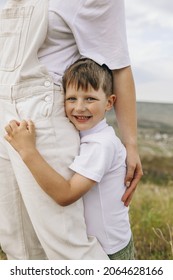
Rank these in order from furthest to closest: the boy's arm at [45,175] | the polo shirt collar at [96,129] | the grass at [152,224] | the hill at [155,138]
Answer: the hill at [155,138] < the grass at [152,224] < the polo shirt collar at [96,129] < the boy's arm at [45,175]

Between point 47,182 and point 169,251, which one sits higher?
point 47,182

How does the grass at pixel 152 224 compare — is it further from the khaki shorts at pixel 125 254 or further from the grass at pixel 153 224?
the khaki shorts at pixel 125 254

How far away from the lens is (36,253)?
228cm

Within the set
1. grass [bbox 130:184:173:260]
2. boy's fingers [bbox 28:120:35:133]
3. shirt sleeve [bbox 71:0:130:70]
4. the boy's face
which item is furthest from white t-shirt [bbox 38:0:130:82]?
grass [bbox 130:184:173:260]

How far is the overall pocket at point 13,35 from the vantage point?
203cm

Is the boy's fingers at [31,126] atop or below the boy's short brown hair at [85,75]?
below

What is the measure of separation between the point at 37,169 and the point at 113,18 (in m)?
0.69

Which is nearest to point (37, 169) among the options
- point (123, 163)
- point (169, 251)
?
point (123, 163)

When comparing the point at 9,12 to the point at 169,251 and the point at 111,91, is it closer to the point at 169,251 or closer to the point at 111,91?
the point at 111,91

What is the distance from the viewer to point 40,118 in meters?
2.00

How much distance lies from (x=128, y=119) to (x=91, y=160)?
0.32 meters

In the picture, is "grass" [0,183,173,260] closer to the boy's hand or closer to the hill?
the boy's hand

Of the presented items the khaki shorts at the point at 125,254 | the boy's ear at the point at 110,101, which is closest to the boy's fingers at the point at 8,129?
the boy's ear at the point at 110,101

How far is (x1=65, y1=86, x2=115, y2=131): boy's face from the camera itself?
2.00 meters
